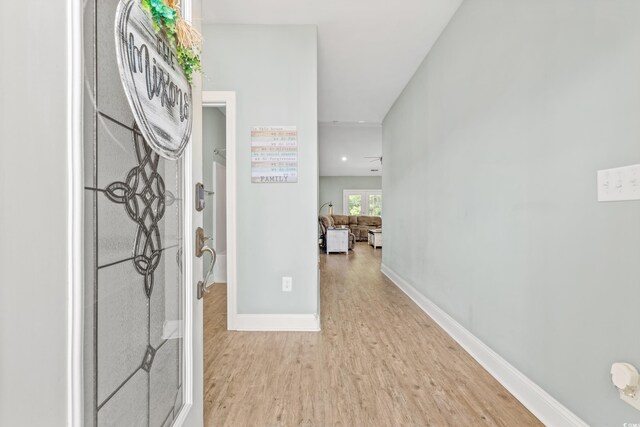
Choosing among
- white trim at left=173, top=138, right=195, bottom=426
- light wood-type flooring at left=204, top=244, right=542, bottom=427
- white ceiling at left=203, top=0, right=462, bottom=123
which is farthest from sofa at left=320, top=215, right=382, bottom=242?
white trim at left=173, top=138, right=195, bottom=426

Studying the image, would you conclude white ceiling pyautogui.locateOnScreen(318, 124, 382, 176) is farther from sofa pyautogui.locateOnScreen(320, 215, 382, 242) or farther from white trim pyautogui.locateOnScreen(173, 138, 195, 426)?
white trim pyautogui.locateOnScreen(173, 138, 195, 426)

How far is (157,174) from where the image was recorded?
33.0 inches

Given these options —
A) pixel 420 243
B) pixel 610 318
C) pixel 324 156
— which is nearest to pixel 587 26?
pixel 610 318

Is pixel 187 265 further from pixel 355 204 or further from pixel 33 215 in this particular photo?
pixel 355 204

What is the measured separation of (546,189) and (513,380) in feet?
3.47

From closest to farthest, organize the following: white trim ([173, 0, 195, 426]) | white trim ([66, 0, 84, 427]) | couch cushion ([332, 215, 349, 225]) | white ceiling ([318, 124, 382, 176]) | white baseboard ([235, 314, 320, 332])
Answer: white trim ([66, 0, 84, 427]), white trim ([173, 0, 195, 426]), white baseboard ([235, 314, 320, 332]), white ceiling ([318, 124, 382, 176]), couch cushion ([332, 215, 349, 225])

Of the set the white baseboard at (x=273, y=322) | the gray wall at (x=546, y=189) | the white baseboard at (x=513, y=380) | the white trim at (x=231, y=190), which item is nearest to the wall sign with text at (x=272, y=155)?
the white trim at (x=231, y=190)

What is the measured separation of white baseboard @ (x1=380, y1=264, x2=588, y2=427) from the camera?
1.31 m

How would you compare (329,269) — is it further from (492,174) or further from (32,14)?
(32,14)

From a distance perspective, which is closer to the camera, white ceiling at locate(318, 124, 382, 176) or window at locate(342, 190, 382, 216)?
white ceiling at locate(318, 124, 382, 176)

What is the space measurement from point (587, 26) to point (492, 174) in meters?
0.82

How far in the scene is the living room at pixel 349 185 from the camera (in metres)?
6.13

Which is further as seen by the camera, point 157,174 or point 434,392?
point 434,392

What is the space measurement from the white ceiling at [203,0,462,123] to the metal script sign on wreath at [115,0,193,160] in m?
1.83
